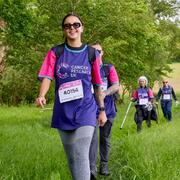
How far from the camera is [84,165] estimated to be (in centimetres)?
514

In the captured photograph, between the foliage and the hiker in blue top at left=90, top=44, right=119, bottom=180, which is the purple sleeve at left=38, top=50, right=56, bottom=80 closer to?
the hiker in blue top at left=90, top=44, right=119, bottom=180

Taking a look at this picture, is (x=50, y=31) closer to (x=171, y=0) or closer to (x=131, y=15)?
(x=131, y=15)

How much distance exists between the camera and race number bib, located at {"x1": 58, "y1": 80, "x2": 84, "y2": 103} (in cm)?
514

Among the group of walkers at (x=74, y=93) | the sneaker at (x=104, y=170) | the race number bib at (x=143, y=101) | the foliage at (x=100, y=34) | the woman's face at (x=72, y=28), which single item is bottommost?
the sneaker at (x=104, y=170)

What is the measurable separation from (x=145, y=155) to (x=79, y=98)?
2.42 metres

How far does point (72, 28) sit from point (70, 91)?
0.71 m

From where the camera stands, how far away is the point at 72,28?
17.5 ft

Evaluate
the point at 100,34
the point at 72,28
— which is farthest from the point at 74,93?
the point at 100,34

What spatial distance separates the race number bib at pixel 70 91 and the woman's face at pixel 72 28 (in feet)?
1.67

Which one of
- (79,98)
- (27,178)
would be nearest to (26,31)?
(27,178)

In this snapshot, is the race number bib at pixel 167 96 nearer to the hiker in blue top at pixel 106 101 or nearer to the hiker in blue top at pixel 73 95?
the hiker in blue top at pixel 106 101

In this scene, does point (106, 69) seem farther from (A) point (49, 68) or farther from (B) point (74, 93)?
(B) point (74, 93)

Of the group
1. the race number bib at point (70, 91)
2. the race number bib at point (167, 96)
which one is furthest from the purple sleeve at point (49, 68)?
the race number bib at point (167, 96)

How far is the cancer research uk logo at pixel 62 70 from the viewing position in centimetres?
523
